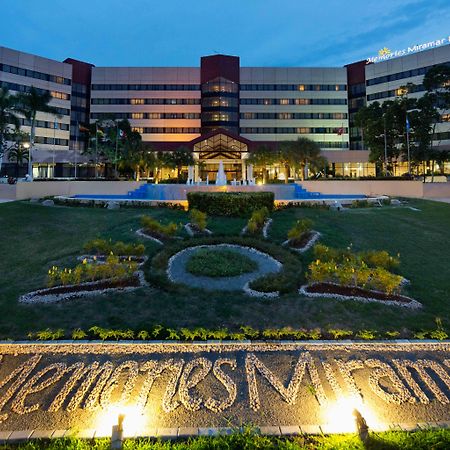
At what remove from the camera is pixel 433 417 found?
5.93 meters

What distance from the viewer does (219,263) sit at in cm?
1409

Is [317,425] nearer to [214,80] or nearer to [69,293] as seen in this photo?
[69,293]

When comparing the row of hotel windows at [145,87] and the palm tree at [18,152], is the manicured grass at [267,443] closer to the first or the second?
the palm tree at [18,152]

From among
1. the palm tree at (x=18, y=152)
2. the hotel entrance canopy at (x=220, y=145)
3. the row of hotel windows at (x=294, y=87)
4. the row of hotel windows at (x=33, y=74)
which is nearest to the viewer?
the hotel entrance canopy at (x=220, y=145)

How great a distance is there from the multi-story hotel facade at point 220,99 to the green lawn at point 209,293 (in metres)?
58.9

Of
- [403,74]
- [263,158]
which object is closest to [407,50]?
[403,74]

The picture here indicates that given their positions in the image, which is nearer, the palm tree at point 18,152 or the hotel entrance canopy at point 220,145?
the hotel entrance canopy at point 220,145

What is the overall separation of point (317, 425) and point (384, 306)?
642 cm

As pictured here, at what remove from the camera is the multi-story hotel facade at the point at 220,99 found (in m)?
78.4

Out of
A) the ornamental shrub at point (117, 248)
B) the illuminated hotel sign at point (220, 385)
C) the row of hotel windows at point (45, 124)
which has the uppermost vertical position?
the row of hotel windows at point (45, 124)

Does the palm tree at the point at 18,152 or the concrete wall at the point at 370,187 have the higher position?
the palm tree at the point at 18,152

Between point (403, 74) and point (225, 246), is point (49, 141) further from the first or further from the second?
point (403, 74)

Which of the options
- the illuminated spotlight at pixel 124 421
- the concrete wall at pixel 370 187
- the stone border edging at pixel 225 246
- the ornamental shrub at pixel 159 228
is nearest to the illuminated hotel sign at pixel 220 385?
the illuminated spotlight at pixel 124 421

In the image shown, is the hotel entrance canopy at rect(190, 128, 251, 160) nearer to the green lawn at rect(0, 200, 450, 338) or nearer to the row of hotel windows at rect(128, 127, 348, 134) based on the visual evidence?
the row of hotel windows at rect(128, 127, 348, 134)
